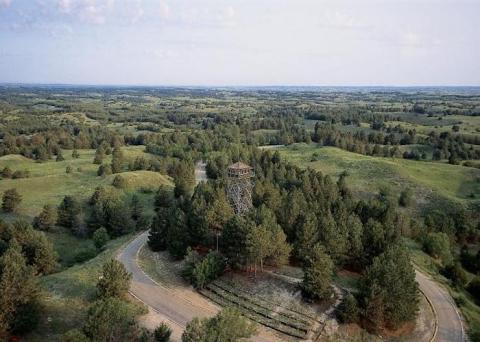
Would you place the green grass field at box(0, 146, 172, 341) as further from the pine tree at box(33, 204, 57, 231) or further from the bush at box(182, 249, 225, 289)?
the bush at box(182, 249, 225, 289)

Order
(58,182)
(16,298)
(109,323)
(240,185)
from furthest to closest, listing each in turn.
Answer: (58,182)
(240,185)
(16,298)
(109,323)

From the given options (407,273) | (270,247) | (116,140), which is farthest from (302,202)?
(116,140)

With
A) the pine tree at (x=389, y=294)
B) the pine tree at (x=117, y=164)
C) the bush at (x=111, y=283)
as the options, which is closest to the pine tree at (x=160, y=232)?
the bush at (x=111, y=283)

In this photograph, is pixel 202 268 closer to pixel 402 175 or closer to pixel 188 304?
pixel 188 304

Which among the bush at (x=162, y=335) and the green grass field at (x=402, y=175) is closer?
the bush at (x=162, y=335)

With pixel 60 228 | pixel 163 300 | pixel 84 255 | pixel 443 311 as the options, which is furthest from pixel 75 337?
pixel 60 228

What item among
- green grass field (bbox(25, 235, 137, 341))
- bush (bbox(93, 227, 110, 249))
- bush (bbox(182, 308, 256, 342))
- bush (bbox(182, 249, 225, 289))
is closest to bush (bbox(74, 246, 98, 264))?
bush (bbox(93, 227, 110, 249))

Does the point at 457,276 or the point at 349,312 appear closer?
the point at 349,312

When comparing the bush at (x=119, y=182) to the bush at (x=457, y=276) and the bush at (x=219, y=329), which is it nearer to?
the bush at (x=457, y=276)
